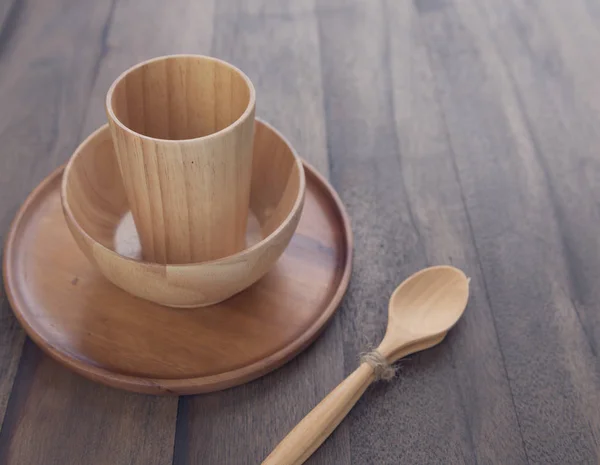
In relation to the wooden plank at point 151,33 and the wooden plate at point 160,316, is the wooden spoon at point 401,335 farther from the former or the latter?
the wooden plank at point 151,33

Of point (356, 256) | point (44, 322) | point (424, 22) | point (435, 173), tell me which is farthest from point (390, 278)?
point (424, 22)

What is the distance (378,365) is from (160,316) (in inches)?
6.1

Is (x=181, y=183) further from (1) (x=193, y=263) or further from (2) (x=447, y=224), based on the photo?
(2) (x=447, y=224)

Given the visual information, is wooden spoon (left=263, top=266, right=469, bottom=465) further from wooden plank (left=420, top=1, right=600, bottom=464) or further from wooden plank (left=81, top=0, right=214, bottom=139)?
wooden plank (left=81, top=0, right=214, bottom=139)

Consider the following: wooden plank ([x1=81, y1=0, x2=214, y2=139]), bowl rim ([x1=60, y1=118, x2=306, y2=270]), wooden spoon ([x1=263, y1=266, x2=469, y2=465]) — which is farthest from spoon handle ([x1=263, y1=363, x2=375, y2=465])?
wooden plank ([x1=81, y1=0, x2=214, y2=139])

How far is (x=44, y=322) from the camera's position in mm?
429

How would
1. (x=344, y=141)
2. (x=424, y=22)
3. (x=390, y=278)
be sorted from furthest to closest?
(x=424, y=22)
(x=344, y=141)
(x=390, y=278)

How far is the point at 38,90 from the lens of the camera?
64 cm

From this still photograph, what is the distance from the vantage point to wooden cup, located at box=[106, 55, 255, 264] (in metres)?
0.37

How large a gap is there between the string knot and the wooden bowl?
3.5 inches

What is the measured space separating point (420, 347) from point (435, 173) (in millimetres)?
201

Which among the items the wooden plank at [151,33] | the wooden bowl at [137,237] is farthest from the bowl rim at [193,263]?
the wooden plank at [151,33]

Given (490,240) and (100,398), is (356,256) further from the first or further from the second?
(100,398)

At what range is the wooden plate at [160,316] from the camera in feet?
1.34
